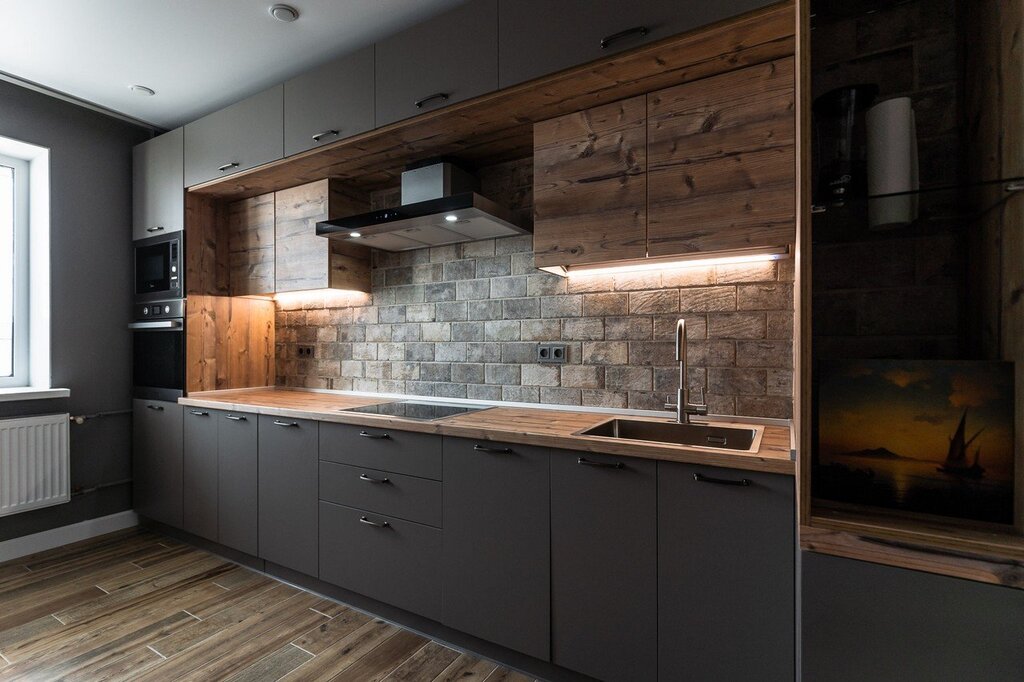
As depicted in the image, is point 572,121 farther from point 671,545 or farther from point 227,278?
point 227,278

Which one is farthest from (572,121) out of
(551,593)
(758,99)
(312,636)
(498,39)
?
(312,636)

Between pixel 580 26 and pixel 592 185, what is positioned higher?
pixel 580 26

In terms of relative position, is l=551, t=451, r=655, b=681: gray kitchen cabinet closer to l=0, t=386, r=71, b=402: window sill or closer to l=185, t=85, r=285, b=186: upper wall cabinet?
l=185, t=85, r=285, b=186: upper wall cabinet

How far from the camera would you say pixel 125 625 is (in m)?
2.25

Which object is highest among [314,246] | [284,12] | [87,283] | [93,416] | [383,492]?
[284,12]

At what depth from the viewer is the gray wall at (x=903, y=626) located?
3.35ft

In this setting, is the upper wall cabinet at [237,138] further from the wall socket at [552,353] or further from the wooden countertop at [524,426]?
the wall socket at [552,353]

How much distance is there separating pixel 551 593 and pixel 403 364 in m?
1.61

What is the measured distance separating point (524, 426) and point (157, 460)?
8.74ft

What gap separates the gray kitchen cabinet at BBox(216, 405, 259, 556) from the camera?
2.72 m

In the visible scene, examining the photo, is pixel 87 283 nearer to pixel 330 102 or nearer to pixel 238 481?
pixel 238 481

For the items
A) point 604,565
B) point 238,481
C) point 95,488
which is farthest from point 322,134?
point 95,488

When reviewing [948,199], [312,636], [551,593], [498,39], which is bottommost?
[312,636]

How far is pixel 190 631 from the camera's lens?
2201mm
